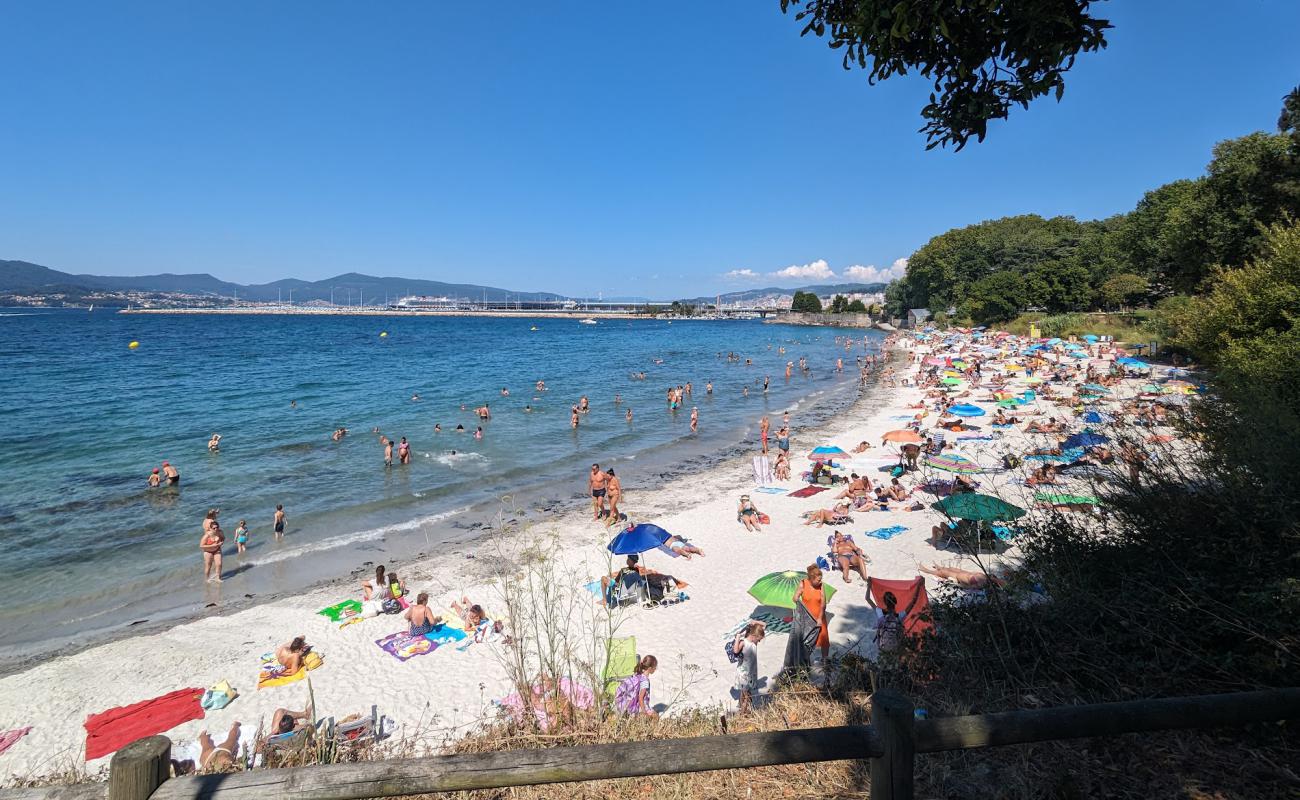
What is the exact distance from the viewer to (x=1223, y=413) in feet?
19.1

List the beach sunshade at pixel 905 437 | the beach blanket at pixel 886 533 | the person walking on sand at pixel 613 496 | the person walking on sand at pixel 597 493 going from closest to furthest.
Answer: the beach blanket at pixel 886 533, the person walking on sand at pixel 613 496, the person walking on sand at pixel 597 493, the beach sunshade at pixel 905 437

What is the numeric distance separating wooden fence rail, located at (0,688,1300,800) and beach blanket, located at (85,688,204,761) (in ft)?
21.1

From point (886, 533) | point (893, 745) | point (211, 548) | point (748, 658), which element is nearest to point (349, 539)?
point (211, 548)

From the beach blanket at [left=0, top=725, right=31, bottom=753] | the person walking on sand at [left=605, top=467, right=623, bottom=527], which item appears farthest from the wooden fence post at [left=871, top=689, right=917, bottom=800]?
the person walking on sand at [left=605, top=467, right=623, bottom=527]

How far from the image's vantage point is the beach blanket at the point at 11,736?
6887 millimetres

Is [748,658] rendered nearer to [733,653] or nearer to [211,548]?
[733,653]

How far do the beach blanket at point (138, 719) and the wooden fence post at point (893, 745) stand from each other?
7964 mm

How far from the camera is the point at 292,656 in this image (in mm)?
8227

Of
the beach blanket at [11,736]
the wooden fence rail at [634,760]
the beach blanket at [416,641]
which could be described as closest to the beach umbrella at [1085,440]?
the wooden fence rail at [634,760]

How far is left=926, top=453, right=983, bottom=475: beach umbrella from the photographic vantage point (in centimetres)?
1355

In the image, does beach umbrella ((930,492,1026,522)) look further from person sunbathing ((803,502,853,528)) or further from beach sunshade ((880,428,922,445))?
beach sunshade ((880,428,922,445))

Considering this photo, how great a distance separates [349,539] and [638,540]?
7662mm

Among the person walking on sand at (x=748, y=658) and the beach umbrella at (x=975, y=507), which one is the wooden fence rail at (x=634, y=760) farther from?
the beach umbrella at (x=975, y=507)

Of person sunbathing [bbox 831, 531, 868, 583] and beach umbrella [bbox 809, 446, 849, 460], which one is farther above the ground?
beach umbrella [bbox 809, 446, 849, 460]
